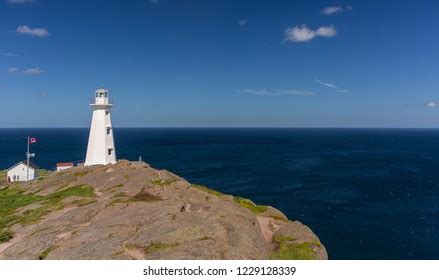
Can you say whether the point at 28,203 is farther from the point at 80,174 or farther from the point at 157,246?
the point at 157,246

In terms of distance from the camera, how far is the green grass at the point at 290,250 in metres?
21.9

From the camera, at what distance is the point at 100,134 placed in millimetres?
47938

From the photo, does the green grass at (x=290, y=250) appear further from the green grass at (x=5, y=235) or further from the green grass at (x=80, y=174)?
the green grass at (x=80, y=174)

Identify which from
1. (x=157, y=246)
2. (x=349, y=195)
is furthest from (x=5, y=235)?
(x=349, y=195)

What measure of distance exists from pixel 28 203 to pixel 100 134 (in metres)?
14.7

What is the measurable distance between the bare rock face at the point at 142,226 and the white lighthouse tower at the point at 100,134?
949 cm

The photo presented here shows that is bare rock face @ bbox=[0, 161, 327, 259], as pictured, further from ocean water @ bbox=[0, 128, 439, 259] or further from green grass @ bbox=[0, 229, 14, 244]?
ocean water @ bbox=[0, 128, 439, 259]

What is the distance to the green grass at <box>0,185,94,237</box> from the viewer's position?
2945 cm

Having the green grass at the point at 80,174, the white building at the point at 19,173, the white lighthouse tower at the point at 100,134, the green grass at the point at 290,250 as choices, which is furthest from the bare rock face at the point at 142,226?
the white building at the point at 19,173

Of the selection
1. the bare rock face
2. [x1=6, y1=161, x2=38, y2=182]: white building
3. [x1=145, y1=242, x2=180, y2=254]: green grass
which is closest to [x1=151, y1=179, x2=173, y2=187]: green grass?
the bare rock face

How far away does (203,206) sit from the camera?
94.0ft

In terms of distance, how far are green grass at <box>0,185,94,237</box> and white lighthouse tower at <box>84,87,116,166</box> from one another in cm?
967

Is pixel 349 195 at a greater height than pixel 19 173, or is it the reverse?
pixel 19 173
